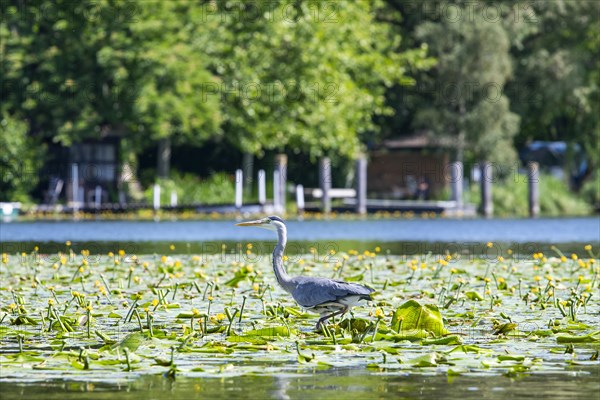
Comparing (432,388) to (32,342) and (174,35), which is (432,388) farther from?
(174,35)

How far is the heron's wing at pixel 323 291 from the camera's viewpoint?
12.3 meters

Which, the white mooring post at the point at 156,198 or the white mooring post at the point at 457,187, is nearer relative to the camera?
the white mooring post at the point at 156,198

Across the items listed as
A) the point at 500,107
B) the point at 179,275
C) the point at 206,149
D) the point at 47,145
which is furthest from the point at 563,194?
the point at 179,275

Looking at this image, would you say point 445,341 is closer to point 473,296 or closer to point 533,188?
point 473,296

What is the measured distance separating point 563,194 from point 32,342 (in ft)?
156

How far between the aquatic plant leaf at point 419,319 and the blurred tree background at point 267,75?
36650 mm

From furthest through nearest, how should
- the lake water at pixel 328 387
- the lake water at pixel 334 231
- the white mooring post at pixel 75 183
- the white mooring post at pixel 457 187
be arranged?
1. the white mooring post at pixel 457 187
2. the white mooring post at pixel 75 183
3. the lake water at pixel 334 231
4. the lake water at pixel 328 387

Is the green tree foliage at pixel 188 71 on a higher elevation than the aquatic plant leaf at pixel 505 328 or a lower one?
higher

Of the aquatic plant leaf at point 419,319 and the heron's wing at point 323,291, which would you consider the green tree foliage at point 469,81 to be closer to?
the heron's wing at point 323,291

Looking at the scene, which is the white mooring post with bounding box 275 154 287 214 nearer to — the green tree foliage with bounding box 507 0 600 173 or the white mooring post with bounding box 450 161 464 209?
the white mooring post with bounding box 450 161 464 209

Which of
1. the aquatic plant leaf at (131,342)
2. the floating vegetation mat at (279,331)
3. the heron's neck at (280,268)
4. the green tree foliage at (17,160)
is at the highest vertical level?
the green tree foliage at (17,160)

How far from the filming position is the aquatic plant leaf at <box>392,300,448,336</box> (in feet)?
39.7

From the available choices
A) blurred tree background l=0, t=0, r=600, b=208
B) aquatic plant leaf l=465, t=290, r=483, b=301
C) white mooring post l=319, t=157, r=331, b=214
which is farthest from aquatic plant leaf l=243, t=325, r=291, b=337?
white mooring post l=319, t=157, r=331, b=214

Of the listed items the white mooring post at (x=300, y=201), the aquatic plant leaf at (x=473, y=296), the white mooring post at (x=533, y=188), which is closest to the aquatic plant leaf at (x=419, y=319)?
the aquatic plant leaf at (x=473, y=296)
